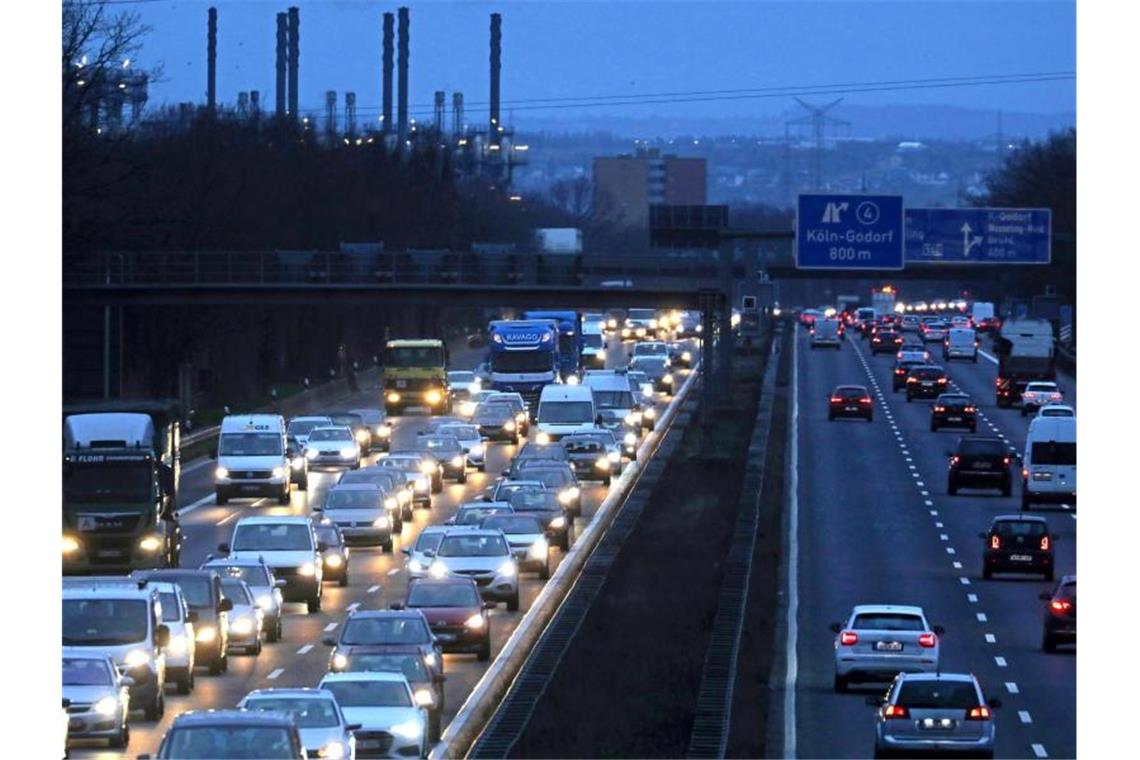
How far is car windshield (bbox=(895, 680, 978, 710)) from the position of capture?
23.4 metres

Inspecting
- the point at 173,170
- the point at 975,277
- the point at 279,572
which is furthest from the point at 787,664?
the point at 173,170

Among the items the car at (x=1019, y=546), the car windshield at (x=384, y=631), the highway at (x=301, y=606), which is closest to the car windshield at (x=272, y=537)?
the highway at (x=301, y=606)

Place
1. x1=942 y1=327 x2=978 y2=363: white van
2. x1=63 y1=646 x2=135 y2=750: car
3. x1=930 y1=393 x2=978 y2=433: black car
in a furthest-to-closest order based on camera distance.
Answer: x1=942 y1=327 x2=978 y2=363: white van < x1=930 y1=393 x2=978 y2=433: black car < x1=63 y1=646 x2=135 y2=750: car

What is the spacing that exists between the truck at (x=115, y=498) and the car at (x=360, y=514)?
5.97 m

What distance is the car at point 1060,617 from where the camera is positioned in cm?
3422

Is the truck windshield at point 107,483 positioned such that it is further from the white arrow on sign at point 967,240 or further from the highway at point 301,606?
the white arrow on sign at point 967,240

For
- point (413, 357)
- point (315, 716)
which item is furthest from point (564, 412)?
point (315, 716)

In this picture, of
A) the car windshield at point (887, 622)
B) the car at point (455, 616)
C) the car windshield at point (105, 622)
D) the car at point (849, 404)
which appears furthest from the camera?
the car at point (849, 404)

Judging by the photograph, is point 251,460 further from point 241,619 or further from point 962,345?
point 962,345

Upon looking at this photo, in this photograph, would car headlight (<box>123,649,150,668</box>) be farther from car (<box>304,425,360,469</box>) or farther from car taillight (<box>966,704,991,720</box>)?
car (<box>304,425,360,469</box>)

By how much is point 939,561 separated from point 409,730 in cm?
2868

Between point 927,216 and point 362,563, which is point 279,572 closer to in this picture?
point 362,563

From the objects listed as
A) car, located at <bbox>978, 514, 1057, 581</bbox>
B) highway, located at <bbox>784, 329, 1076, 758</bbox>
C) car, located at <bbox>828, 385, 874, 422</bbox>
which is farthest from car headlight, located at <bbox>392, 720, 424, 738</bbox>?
car, located at <bbox>828, 385, 874, 422</bbox>

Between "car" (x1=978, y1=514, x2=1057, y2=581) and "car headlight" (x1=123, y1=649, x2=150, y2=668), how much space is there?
76.9 feet
